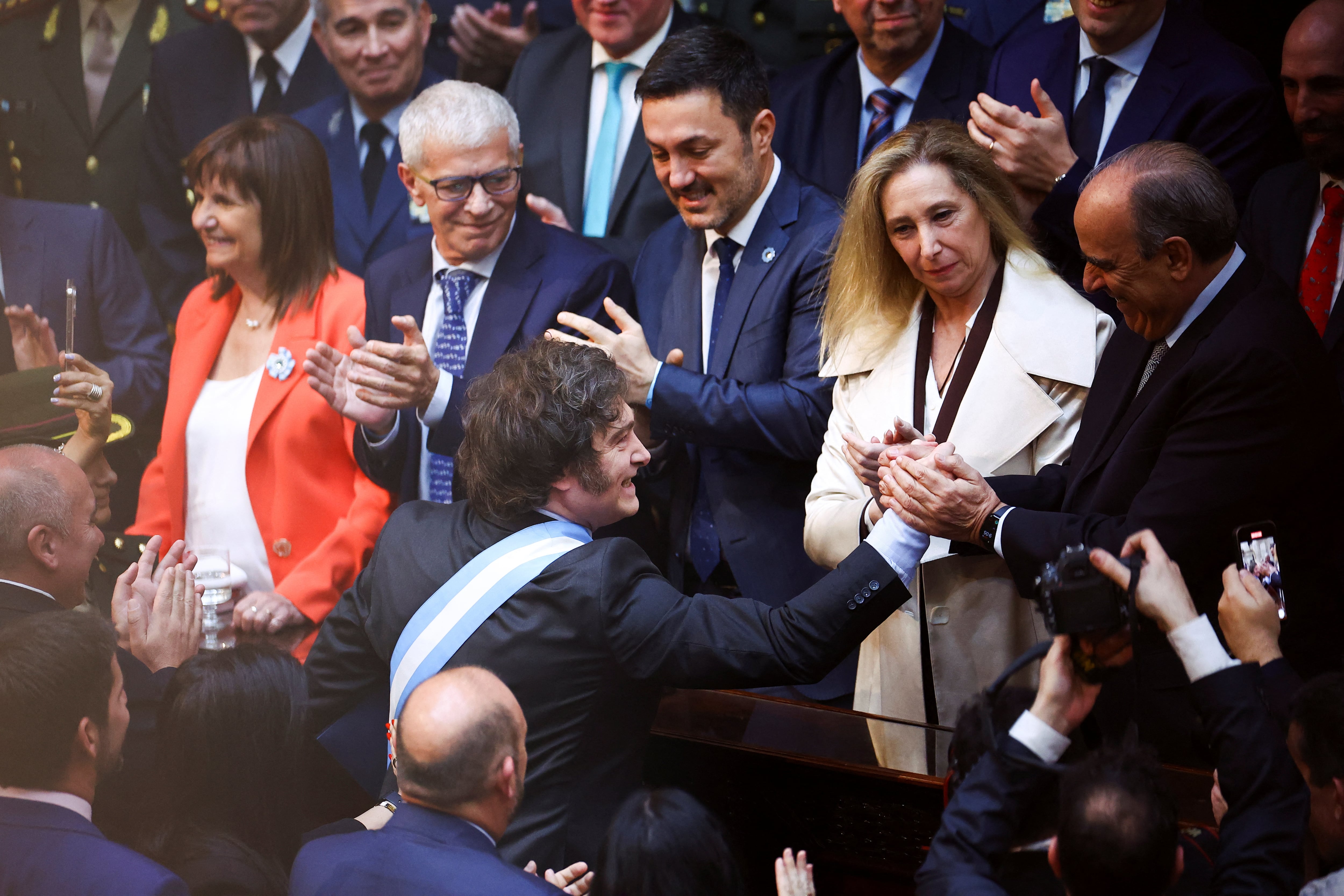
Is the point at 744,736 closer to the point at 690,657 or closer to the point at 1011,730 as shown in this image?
the point at 690,657

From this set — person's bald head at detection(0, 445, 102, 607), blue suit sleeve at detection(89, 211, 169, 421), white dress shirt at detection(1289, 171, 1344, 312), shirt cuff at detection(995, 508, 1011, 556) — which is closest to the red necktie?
white dress shirt at detection(1289, 171, 1344, 312)

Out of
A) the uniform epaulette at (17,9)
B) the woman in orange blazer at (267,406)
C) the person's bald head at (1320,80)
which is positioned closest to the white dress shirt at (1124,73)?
the person's bald head at (1320,80)

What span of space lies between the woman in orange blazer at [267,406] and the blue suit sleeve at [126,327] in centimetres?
11

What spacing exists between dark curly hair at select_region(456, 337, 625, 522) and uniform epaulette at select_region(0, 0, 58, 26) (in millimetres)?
2499

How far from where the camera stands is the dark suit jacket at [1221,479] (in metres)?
2.22

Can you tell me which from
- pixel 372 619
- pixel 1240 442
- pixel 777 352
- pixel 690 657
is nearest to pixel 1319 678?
pixel 1240 442

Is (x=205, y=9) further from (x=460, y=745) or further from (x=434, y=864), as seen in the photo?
(x=434, y=864)

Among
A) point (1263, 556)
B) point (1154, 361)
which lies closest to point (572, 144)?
point (1154, 361)

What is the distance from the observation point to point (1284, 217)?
2664 millimetres

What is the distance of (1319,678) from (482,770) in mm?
1465

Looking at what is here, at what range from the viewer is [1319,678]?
2117mm

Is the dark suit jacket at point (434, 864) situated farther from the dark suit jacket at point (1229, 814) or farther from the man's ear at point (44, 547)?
the man's ear at point (44, 547)

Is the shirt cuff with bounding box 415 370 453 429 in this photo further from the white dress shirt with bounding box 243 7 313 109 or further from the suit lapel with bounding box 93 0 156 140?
the suit lapel with bounding box 93 0 156 140

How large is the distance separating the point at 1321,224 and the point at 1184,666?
1172 millimetres
